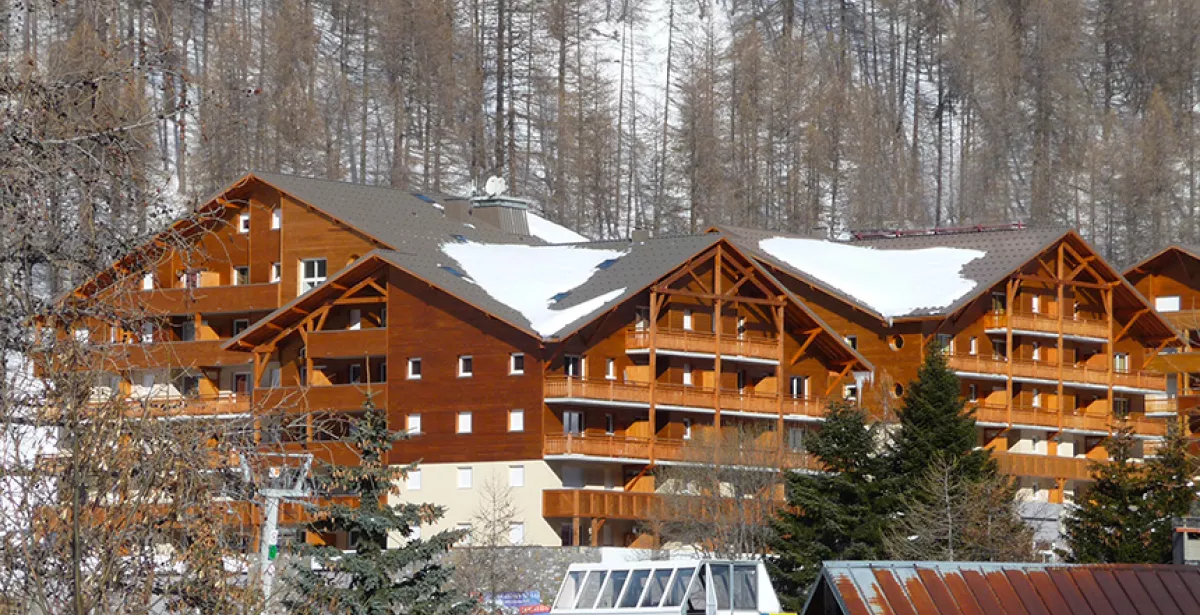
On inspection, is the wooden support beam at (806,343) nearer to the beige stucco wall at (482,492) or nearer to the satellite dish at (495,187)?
the beige stucco wall at (482,492)

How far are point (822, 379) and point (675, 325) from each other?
7.10 meters

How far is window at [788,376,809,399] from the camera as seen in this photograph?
3211 inches

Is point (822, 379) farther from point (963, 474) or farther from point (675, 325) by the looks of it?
point (963, 474)

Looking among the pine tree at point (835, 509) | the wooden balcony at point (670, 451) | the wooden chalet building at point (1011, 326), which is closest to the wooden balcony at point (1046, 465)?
the wooden chalet building at point (1011, 326)

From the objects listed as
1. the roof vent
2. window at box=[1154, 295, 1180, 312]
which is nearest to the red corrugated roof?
the roof vent

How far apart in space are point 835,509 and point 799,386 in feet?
91.7

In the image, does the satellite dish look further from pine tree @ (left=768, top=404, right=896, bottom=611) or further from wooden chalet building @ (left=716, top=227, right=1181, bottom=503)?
pine tree @ (left=768, top=404, right=896, bottom=611)

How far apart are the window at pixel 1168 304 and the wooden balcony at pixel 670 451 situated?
3561cm

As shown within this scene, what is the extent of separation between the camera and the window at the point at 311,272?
8150cm

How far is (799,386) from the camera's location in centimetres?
8188

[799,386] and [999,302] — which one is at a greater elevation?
[999,302]

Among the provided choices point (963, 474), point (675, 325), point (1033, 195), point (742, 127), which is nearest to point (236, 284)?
point (675, 325)

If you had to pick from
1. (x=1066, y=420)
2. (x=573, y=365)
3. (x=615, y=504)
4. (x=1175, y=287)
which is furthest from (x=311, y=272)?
(x=1175, y=287)

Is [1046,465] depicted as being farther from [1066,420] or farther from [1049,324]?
[1049,324]
